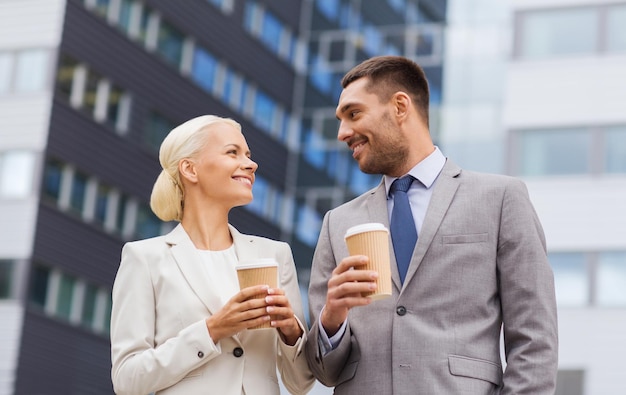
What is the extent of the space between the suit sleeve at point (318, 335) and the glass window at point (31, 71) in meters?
22.5

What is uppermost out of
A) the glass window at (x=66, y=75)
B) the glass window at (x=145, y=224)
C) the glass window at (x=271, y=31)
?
the glass window at (x=271, y=31)

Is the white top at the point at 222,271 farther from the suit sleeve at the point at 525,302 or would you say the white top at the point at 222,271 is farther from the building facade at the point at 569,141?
the building facade at the point at 569,141

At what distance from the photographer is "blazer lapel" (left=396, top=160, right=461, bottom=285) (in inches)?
191

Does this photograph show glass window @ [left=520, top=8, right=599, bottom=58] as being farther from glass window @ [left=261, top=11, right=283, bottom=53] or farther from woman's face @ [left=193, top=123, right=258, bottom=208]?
woman's face @ [left=193, top=123, right=258, bottom=208]

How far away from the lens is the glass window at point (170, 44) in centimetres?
3016

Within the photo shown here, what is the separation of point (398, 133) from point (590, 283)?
18.6m

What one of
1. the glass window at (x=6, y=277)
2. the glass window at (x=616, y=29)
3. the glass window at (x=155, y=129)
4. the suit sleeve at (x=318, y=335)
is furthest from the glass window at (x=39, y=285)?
the suit sleeve at (x=318, y=335)

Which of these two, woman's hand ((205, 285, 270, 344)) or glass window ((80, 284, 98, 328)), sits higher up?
glass window ((80, 284, 98, 328))

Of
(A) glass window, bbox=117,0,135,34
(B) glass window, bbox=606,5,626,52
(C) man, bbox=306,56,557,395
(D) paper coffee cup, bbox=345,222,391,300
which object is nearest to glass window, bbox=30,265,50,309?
(A) glass window, bbox=117,0,135,34

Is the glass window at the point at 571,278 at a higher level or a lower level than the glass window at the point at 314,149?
lower

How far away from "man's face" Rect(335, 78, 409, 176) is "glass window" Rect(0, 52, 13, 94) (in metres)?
23.2

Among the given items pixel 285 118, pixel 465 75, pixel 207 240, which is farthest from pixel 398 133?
pixel 285 118

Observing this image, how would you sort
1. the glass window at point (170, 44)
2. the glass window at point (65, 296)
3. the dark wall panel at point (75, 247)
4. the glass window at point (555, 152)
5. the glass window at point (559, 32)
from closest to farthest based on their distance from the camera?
the glass window at point (555, 152) < the glass window at point (559, 32) < the dark wall panel at point (75, 247) < the glass window at point (65, 296) < the glass window at point (170, 44)

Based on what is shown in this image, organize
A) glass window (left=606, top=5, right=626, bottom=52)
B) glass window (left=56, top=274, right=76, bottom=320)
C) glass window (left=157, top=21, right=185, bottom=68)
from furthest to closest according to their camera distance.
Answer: glass window (left=157, top=21, right=185, bottom=68), glass window (left=56, top=274, right=76, bottom=320), glass window (left=606, top=5, right=626, bottom=52)
